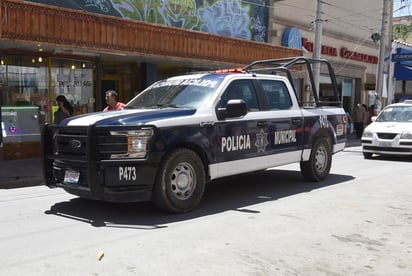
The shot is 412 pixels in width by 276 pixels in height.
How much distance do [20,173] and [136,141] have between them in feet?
17.8

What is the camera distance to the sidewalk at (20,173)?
900 centimetres

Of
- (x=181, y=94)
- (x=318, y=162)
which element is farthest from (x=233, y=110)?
(x=318, y=162)

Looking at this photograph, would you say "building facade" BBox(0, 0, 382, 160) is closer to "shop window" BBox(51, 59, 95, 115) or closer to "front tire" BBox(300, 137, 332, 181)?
"shop window" BBox(51, 59, 95, 115)

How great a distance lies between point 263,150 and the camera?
7.33m

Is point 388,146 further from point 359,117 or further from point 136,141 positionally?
point 136,141

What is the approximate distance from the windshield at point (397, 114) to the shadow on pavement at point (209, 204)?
5.04 m

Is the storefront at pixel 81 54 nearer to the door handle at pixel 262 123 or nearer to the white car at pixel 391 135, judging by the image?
the white car at pixel 391 135

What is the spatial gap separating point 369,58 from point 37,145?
22782 millimetres

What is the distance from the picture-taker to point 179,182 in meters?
6.07

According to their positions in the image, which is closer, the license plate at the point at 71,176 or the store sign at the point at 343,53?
the license plate at the point at 71,176

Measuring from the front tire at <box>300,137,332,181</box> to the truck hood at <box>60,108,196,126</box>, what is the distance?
315 centimetres

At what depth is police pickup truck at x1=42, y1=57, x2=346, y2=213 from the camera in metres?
5.63

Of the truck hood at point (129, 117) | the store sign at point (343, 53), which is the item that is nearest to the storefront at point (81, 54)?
the truck hood at point (129, 117)

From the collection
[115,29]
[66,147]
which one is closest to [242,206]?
[66,147]
